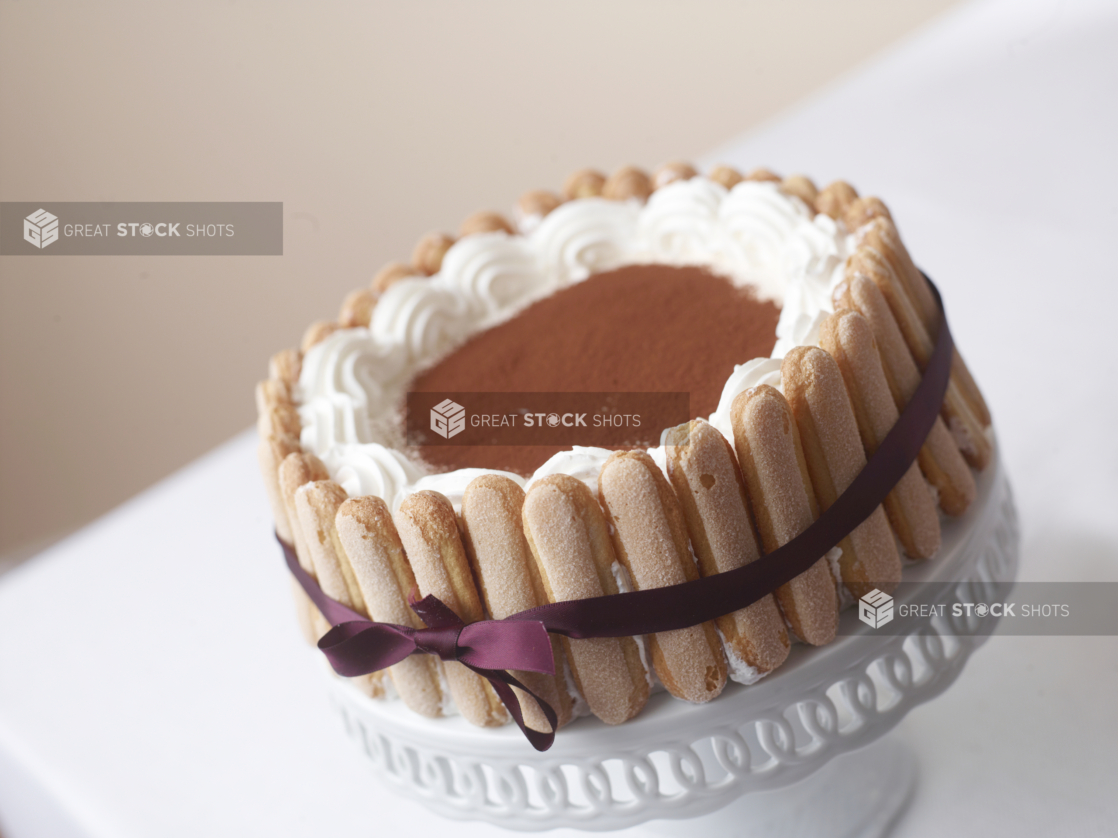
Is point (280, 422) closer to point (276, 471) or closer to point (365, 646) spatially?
point (276, 471)

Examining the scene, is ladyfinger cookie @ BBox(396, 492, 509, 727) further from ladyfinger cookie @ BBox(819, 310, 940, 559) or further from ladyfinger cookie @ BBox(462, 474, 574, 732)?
ladyfinger cookie @ BBox(819, 310, 940, 559)

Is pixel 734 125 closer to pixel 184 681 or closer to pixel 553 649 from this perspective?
pixel 184 681

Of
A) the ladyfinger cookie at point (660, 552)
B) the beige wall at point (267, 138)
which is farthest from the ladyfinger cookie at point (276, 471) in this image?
the beige wall at point (267, 138)

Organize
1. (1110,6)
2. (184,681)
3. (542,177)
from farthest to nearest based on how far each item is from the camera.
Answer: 1. (542,177)
2. (1110,6)
3. (184,681)

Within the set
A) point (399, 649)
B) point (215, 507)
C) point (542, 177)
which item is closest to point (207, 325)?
point (215, 507)

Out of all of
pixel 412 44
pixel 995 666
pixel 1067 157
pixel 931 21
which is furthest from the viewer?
pixel 931 21

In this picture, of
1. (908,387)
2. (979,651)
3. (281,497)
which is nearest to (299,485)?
(281,497)

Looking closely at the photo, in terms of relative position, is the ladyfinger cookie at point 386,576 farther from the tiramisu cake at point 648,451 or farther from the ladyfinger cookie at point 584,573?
the ladyfinger cookie at point 584,573
